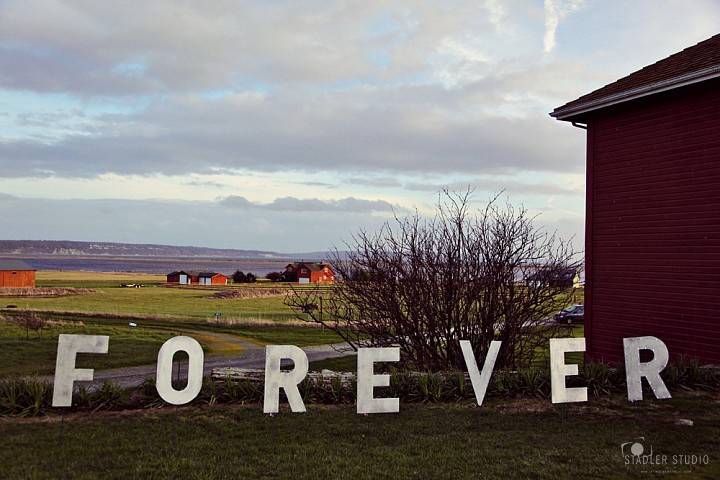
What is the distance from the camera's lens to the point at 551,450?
865 centimetres

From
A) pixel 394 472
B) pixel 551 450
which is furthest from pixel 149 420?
pixel 551 450

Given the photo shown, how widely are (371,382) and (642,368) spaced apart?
4.97 m

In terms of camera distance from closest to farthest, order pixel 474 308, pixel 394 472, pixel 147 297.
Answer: pixel 394 472
pixel 474 308
pixel 147 297

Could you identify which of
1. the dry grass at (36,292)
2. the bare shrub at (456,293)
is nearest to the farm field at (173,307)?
the dry grass at (36,292)

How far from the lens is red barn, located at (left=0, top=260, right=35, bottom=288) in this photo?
79188 millimetres

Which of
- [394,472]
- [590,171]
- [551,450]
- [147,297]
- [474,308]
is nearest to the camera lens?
[394,472]

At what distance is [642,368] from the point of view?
38.3 feet

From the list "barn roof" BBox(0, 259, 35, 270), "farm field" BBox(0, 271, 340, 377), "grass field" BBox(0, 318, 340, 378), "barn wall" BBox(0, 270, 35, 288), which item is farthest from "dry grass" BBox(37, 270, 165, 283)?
"grass field" BBox(0, 318, 340, 378)

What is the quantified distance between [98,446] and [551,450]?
20.1 ft

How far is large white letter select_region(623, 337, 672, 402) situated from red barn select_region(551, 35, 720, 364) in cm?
269

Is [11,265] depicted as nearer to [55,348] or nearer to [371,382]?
[55,348]

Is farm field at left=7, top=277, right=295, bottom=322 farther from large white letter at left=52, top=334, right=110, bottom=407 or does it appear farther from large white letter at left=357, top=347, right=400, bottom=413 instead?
large white letter at left=357, top=347, right=400, bottom=413

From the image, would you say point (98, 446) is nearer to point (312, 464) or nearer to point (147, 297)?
point (312, 464)

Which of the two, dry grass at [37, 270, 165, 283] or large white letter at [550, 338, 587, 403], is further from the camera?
dry grass at [37, 270, 165, 283]
